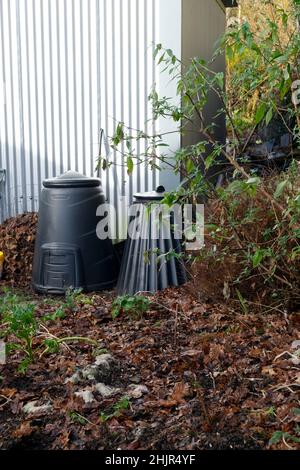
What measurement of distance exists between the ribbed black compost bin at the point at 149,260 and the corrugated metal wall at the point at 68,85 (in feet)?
2.84

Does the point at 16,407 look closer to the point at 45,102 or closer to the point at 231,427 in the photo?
the point at 231,427

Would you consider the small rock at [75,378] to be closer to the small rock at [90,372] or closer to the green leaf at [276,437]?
the small rock at [90,372]

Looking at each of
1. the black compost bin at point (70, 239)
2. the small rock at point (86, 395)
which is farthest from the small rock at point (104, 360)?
the black compost bin at point (70, 239)

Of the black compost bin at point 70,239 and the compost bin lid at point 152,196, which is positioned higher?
the compost bin lid at point 152,196

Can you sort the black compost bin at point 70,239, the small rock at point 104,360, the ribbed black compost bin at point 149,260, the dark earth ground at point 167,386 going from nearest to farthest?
the dark earth ground at point 167,386 → the small rock at point 104,360 → the ribbed black compost bin at point 149,260 → the black compost bin at point 70,239

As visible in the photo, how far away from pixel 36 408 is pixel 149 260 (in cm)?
219

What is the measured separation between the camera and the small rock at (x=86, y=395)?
2.07 meters

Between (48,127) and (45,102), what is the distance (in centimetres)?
25

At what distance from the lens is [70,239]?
469 centimetres

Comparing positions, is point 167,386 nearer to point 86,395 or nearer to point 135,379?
point 135,379

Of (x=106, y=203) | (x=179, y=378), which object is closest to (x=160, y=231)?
(x=106, y=203)

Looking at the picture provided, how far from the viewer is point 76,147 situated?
214 inches

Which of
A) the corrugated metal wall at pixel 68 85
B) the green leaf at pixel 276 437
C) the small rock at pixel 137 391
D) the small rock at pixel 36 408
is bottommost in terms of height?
the small rock at pixel 36 408

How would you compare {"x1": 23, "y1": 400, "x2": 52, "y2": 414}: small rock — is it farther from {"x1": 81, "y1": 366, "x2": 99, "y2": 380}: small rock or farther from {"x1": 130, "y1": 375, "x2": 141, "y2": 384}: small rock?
{"x1": 130, "y1": 375, "x2": 141, "y2": 384}: small rock
